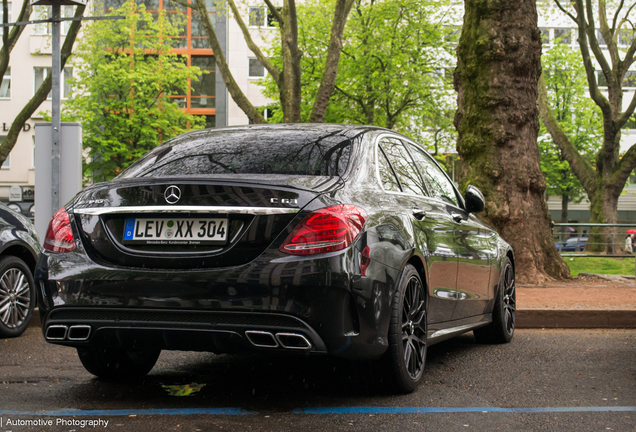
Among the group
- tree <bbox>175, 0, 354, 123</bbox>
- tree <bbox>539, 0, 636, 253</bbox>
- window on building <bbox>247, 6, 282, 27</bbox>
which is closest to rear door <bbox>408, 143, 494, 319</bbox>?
tree <bbox>175, 0, 354, 123</bbox>

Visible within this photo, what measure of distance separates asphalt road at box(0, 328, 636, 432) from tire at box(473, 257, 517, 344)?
46 cm

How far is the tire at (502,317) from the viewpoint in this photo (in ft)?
21.7

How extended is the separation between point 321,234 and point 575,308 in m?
5.08

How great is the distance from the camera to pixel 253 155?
4.45 metres

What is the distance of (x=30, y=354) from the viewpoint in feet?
19.4

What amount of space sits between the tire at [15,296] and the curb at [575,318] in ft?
15.3

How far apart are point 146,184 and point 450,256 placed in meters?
2.22

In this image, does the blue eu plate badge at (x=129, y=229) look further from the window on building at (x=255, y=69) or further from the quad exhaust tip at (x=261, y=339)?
the window on building at (x=255, y=69)

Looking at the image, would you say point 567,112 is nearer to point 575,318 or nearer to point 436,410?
point 575,318

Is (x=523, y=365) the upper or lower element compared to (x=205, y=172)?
lower

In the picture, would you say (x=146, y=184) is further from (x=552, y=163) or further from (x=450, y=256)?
(x=552, y=163)

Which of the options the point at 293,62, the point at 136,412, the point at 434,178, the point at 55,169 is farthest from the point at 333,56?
the point at 136,412

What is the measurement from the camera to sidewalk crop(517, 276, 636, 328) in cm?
790

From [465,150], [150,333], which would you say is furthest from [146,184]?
[465,150]
